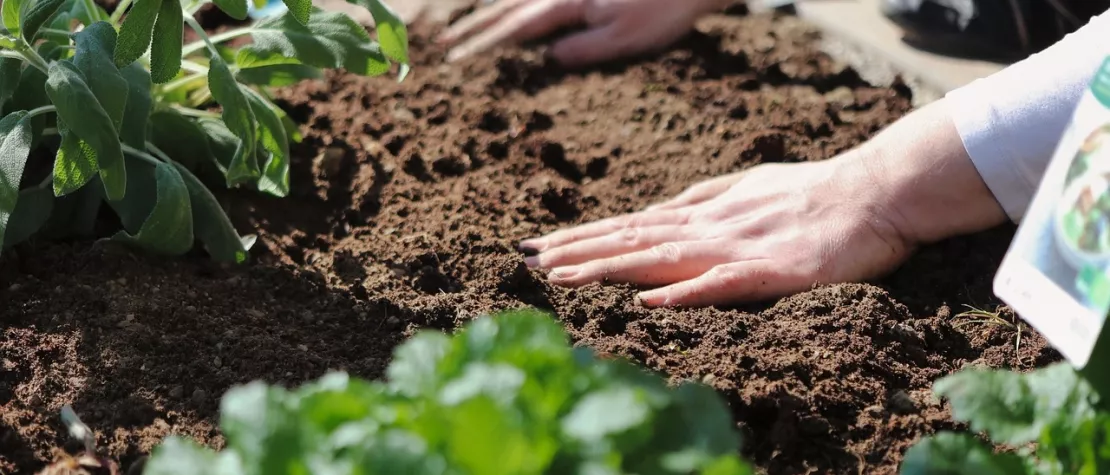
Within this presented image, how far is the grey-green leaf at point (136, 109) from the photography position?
2.03 m

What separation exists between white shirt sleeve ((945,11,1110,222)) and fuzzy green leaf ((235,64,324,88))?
1.35 m

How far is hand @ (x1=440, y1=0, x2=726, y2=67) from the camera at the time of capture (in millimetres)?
3410

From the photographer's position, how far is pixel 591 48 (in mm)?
3398

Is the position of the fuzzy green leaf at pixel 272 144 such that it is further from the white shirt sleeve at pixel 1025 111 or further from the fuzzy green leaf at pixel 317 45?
the white shirt sleeve at pixel 1025 111

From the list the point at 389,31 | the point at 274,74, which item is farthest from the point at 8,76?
the point at 389,31

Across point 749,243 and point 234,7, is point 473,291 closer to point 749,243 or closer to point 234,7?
point 749,243

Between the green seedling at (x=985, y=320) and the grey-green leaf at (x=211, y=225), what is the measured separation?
4.71 feet

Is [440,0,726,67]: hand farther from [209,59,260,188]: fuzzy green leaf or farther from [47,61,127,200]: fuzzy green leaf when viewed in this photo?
[47,61,127,200]: fuzzy green leaf

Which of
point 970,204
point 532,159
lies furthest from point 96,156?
point 970,204

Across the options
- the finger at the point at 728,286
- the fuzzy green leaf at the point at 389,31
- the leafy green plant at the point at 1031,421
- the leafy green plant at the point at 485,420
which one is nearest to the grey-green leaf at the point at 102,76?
the fuzzy green leaf at the point at 389,31

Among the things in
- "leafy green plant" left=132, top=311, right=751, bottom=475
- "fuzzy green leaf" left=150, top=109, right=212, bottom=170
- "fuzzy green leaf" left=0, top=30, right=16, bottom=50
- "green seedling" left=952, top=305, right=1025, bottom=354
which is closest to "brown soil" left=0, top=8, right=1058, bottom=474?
"green seedling" left=952, top=305, right=1025, bottom=354

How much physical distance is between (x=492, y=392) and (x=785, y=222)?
1235 millimetres

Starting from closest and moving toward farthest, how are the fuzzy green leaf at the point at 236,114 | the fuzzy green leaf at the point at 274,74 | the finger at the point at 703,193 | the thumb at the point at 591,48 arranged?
the fuzzy green leaf at the point at 236,114
the fuzzy green leaf at the point at 274,74
the finger at the point at 703,193
the thumb at the point at 591,48

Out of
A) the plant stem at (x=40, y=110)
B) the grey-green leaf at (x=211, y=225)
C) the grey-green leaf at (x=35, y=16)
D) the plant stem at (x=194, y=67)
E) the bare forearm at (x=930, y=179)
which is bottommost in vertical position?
the bare forearm at (x=930, y=179)
